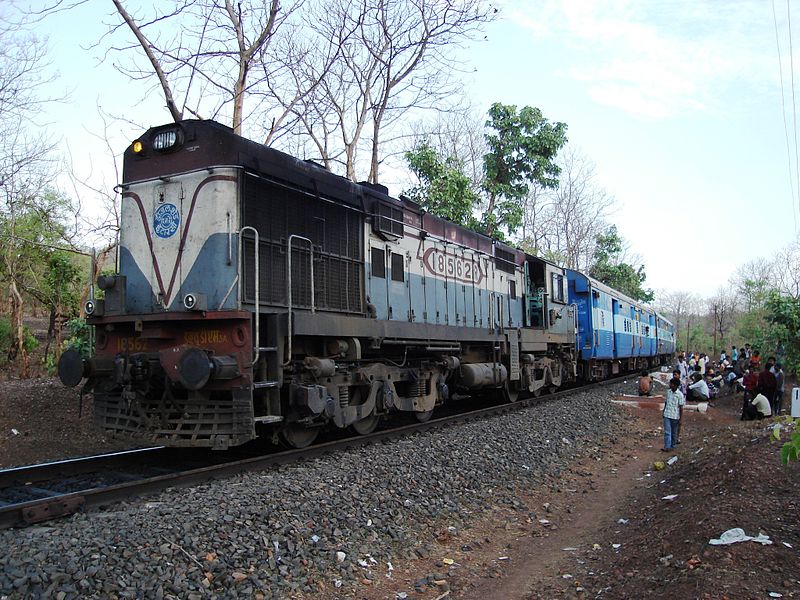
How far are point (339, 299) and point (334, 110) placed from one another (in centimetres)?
1153

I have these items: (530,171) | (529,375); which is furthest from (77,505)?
(530,171)

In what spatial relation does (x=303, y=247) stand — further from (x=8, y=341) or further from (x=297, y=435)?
(x=8, y=341)

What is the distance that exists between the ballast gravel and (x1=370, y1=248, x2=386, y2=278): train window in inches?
98.7

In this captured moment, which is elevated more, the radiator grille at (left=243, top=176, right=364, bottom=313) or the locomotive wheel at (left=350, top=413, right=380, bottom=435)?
the radiator grille at (left=243, top=176, right=364, bottom=313)

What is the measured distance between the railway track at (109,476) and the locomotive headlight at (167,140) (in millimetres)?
3489

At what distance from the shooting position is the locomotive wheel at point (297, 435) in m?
6.91

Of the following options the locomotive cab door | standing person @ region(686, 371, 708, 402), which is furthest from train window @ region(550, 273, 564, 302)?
standing person @ region(686, 371, 708, 402)

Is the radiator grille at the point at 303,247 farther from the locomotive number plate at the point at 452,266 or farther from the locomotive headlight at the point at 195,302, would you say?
the locomotive number plate at the point at 452,266

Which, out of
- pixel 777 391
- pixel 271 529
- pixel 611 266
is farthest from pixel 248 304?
pixel 611 266

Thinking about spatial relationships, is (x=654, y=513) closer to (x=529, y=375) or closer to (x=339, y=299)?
(x=339, y=299)

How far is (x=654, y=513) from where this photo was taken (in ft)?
19.7

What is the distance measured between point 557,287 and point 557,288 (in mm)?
27

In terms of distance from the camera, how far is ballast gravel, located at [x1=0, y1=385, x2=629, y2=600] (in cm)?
345

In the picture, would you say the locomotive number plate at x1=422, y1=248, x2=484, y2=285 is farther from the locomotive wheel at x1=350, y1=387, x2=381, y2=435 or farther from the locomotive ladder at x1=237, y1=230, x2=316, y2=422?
the locomotive ladder at x1=237, y1=230, x2=316, y2=422
